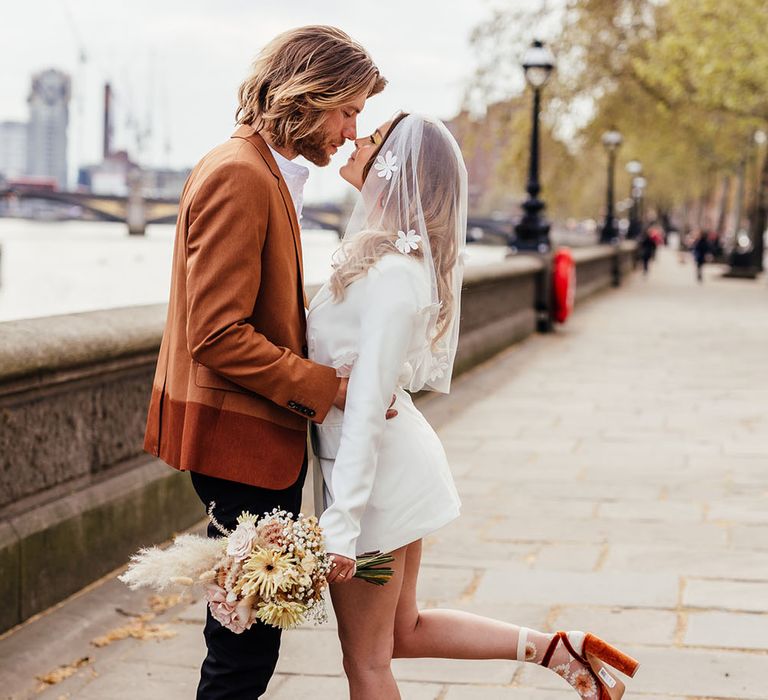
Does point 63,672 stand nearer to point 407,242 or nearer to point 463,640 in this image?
point 463,640

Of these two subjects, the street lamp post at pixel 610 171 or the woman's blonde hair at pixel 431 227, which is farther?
the street lamp post at pixel 610 171

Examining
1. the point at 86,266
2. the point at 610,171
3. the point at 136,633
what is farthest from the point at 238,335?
the point at 86,266

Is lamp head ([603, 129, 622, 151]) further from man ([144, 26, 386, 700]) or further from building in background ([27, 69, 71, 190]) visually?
building in background ([27, 69, 71, 190])

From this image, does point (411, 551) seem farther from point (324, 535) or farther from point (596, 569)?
point (596, 569)

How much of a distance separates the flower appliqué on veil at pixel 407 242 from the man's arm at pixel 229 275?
292 mm

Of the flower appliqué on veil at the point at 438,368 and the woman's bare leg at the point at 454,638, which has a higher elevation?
the flower appliqué on veil at the point at 438,368

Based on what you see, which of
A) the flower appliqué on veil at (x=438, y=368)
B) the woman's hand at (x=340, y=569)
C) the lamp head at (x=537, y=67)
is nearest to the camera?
the woman's hand at (x=340, y=569)

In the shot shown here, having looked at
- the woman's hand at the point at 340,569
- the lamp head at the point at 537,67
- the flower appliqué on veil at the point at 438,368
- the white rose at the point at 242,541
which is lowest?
the woman's hand at the point at 340,569

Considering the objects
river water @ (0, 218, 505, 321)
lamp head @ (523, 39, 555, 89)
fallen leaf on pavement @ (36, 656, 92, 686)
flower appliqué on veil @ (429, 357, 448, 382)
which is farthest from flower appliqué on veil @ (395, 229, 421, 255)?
river water @ (0, 218, 505, 321)

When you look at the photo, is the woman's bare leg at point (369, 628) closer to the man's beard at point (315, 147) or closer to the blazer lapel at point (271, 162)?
the blazer lapel at point (271, 162)

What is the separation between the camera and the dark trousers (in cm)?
267

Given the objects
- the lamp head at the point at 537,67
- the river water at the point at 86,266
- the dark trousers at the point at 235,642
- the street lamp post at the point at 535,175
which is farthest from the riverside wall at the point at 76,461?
the river water at the point at 86,266

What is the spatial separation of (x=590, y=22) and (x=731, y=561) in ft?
88.9

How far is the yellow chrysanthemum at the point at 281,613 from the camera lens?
7.98 feet
